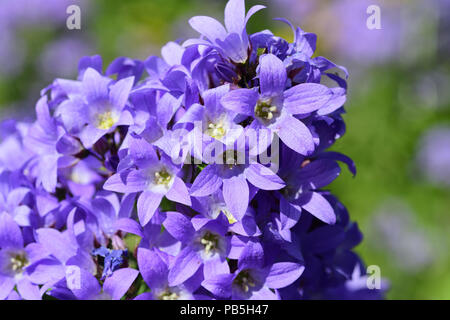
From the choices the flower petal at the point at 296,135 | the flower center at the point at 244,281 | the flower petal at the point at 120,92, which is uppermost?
the flower petal at the point at 120,92

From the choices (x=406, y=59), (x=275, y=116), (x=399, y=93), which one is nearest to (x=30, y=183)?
(x=275, y=116)

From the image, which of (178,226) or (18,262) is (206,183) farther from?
(18,262)

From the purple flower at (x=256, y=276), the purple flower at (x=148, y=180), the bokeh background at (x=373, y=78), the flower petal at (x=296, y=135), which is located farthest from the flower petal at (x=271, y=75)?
the bokeh background at (x=373, y=78)

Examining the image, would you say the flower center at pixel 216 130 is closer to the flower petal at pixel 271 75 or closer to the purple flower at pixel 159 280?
the flower petal at pixel 271 75

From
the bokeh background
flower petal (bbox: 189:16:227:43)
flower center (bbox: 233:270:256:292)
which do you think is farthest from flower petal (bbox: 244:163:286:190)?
the bokeh background

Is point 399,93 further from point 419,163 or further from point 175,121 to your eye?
point 175,121

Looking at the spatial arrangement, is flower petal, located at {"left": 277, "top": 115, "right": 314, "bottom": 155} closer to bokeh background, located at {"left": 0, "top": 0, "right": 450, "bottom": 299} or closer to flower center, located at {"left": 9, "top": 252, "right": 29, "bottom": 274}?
flower center, located at {"left": 9, "top": 252, "right": 29, "bottom": 274}

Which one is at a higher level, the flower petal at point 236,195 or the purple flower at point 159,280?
the flower petal at point 236,195
